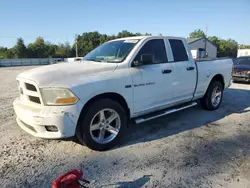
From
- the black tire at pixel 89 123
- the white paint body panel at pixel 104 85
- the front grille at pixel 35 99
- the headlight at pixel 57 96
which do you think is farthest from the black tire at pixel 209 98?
the front grille at pixel 35 99

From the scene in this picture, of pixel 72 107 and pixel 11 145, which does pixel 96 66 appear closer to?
pixel 72 107

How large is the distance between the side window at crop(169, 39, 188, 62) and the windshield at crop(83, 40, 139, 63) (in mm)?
1025

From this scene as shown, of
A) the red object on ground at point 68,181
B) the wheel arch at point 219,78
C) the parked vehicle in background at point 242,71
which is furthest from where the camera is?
the parked vehicle in background at point 242,71

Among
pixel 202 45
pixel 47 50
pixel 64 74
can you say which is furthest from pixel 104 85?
pixel 47 50

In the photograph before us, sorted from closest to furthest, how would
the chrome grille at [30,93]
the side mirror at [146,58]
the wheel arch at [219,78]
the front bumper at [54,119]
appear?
1. the front bumper at [54,119]
2. the chrome grille at [30,93]
3. the side mirror at [146,58]
4. the wheel arch at [219,78]

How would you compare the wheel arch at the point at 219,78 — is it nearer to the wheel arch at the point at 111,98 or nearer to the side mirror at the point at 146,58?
the side mirror at the point at 146,58

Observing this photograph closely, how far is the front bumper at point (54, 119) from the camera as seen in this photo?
309cm

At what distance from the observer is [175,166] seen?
3.15 metres

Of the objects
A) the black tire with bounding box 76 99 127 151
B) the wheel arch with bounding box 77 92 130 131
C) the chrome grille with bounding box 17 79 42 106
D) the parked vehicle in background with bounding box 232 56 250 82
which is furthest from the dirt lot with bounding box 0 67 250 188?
the parked vehicle in background with bounding box 232 56 250 82

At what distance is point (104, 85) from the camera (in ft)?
11.2

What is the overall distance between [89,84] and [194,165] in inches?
78.5

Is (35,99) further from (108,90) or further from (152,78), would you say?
(152,78)

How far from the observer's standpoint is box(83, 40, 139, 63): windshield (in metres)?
4.04

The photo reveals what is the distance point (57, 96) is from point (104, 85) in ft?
2.46
